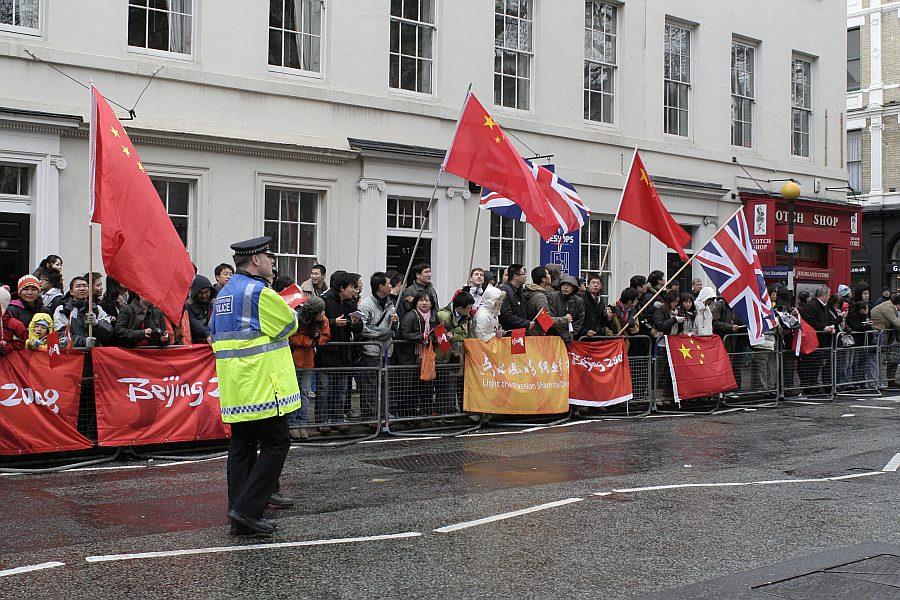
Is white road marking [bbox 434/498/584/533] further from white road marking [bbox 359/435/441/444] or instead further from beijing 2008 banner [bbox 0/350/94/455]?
beijing 2008 banner [bbox 0/350/94/455]

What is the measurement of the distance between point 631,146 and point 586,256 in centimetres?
251

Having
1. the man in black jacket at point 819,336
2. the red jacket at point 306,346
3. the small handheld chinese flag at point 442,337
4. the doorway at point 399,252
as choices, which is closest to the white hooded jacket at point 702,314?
the man in black jacket at point 819,336

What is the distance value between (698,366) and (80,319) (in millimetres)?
8838

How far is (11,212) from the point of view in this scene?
1434 centimetres

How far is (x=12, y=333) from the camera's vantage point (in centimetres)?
1025

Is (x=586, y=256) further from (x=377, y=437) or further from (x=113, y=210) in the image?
(x=113, y=210)

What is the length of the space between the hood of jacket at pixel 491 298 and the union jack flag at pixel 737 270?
375 cm

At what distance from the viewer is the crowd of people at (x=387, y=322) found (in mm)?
11078

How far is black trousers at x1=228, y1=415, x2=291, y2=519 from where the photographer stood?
728 centimetres

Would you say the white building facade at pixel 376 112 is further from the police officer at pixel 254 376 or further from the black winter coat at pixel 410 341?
the police officer at pixel 254 376

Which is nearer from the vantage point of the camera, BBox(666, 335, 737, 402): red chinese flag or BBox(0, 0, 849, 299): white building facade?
BBox(0, 0, 849, 299): white building facade

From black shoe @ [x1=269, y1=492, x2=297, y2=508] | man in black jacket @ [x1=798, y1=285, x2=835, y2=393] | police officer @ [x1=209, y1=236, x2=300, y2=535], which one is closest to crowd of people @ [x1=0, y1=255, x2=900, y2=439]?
man in black jacket @ [x1=798, y1=285, x2=835, y2=393]

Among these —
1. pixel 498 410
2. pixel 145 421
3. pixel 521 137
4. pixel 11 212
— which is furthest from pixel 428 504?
pixel 521 137

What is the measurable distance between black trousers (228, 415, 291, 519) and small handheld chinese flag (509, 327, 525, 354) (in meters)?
6.22
